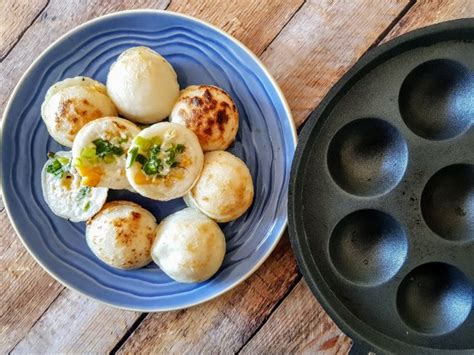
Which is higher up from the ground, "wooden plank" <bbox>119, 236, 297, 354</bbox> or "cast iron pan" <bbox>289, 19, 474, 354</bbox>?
"cast iron pan" <bbox>289, 19, 474, 354</bbox>

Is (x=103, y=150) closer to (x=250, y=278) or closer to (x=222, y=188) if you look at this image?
(x=222, y=188)

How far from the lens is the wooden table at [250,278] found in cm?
154

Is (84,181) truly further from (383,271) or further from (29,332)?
(383,271)

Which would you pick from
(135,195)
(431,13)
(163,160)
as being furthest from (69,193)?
(431,13)

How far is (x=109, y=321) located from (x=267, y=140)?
0.63m

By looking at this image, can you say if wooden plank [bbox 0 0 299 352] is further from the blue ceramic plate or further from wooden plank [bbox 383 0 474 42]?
wooden plank [bbox 383 0 474 42]

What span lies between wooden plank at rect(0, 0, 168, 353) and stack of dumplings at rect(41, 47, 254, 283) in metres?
0.22

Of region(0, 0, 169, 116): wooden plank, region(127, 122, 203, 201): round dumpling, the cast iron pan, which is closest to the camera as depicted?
the cast iron pan

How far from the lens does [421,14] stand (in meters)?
1.53

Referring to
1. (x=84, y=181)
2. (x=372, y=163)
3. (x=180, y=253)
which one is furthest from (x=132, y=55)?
(x=372, y=163)

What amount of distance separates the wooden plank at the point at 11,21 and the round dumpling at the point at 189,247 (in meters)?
0.65

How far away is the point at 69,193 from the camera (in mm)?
1471

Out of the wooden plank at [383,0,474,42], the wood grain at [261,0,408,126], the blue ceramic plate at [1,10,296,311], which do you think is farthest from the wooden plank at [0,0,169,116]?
the wooden plank at [383,0,474,42]

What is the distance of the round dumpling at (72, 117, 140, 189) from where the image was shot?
54.4 inches
